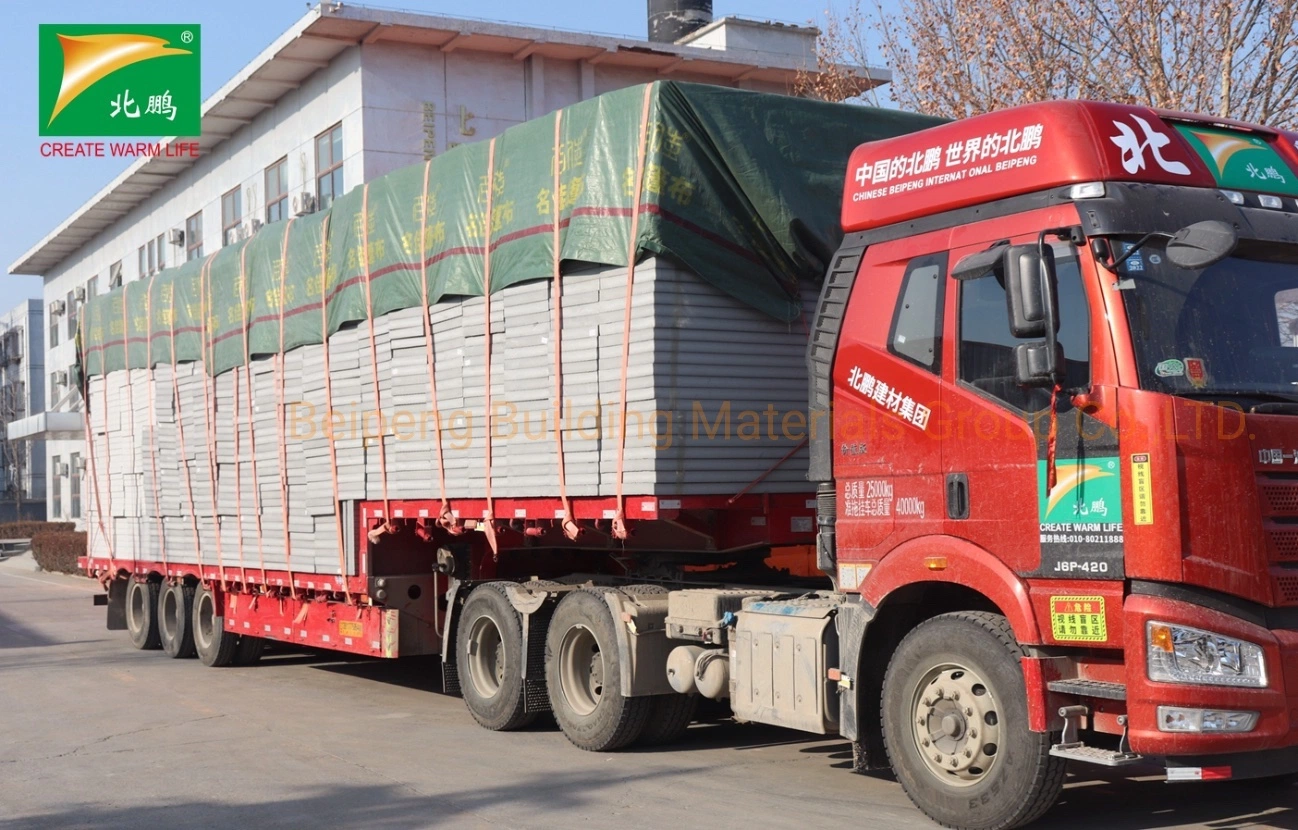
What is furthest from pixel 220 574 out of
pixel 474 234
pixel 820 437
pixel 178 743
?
pixel 820 437

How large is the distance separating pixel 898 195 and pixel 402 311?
5002mm

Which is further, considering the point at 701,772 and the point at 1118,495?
the point at 701,772

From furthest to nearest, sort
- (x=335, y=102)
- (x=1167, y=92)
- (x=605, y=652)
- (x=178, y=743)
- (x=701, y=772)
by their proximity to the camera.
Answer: (x=335, y=102), (x=1167, y=92), (x=178, y=743), (x=605, y=652), (x=701, y=772)

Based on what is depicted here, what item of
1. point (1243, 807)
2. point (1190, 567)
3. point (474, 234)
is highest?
point (474, 234)

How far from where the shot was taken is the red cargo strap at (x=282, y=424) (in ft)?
43.5

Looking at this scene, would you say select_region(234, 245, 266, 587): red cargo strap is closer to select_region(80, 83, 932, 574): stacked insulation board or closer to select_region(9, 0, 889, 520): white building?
select_region(80, 83, 932, 574): stacked insulation board

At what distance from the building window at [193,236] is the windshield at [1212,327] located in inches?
1341

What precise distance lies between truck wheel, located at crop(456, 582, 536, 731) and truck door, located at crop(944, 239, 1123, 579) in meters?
4.20

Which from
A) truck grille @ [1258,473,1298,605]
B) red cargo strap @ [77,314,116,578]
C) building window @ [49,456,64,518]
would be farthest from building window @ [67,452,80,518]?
truck grille @ [1258,473,1298,605]

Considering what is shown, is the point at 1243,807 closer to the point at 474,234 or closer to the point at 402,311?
the point at 474,234

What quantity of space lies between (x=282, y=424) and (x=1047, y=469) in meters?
8.72

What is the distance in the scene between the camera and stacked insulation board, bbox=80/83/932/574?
8.60 meters

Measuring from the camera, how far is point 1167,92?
1422 centimetres

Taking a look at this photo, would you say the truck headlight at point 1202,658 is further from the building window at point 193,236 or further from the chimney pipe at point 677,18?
the building window at point 193,236
